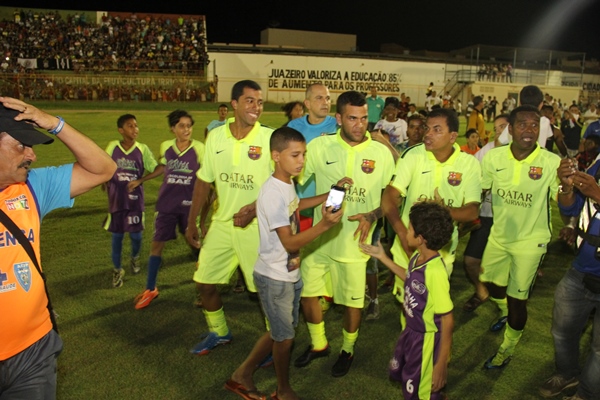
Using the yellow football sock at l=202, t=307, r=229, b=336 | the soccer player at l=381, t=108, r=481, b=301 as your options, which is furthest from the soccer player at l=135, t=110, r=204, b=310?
the soccer player at l=381, t=108, r=481, b=301

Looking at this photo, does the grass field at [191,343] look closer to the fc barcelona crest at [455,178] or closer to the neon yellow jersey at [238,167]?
the neon yellow jersey at [238,167]

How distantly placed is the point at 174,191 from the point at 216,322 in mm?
2006

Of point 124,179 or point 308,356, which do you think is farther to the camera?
point 124,179

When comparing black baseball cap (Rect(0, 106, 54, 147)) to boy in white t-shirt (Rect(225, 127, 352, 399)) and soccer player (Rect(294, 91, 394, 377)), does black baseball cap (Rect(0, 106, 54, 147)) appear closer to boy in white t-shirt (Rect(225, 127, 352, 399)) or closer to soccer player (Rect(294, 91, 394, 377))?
boy in white t-shirt (Rect(225, 127, 352, 399))

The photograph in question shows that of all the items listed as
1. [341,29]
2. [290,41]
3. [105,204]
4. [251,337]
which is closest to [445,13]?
[341,29]

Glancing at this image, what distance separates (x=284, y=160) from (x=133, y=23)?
147 feet

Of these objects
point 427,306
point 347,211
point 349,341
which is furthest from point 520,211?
point 349,341

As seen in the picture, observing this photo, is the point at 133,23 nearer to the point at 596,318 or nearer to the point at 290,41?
the point at 290,41

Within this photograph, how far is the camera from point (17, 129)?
101 inches

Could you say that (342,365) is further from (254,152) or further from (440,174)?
(254,152)

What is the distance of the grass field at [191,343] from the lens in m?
4.52

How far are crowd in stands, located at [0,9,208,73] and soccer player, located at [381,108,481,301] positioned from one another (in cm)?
3526

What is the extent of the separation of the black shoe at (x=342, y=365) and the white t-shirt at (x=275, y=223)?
1.26 metres

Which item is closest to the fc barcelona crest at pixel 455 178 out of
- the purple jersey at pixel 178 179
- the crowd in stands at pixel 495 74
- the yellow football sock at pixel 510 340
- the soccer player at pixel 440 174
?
the soccer player at pixel 440 174
